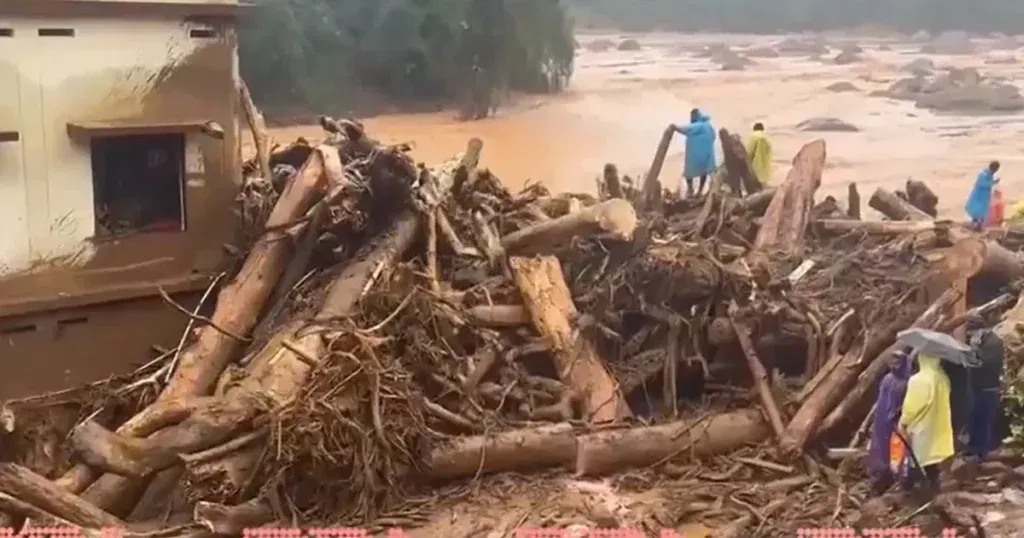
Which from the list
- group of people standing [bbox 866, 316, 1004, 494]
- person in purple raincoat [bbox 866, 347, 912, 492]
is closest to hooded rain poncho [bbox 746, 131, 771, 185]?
group of people standing [bbox 866, 316, 1004, 494]

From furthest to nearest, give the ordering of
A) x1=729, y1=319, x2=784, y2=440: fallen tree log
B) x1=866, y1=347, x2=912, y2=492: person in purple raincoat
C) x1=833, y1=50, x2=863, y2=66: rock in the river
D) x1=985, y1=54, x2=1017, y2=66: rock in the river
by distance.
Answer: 1. x1=833, y1=50, x2=863, y2=66: rock in the river
2. x1=985, y1=54, x2=1017, y2=66: rock in the river
3. x1=729, y1=319, x2=784, y2=440: fallen tree log
4. x1=866, y1=347, x2=912, y2=492: person in purple raincoat

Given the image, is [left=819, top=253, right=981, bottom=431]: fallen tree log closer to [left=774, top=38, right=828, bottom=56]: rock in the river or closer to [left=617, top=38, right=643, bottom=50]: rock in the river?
[left=774, top=38, right=828, bottom=56]: rock in the river

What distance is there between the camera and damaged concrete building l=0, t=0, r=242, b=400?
205 inches

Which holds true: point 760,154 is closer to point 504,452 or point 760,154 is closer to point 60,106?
point 504,452

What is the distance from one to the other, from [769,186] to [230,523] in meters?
5.19

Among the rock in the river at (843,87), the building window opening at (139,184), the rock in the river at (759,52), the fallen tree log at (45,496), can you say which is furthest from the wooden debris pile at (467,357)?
the rock in the river at (759,52)

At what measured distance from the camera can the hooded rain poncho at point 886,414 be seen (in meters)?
4.62

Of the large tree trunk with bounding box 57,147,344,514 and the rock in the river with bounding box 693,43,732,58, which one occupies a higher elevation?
the rock in the river with bounding box 693,43,732,58

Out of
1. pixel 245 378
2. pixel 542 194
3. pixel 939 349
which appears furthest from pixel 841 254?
pixel 245 378

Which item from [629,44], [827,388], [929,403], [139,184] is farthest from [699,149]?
[139,184]

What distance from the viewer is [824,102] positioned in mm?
9148

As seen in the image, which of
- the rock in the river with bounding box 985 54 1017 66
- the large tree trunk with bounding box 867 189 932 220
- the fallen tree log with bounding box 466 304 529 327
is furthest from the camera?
the rock in the river with bounding box 985 54 1017 66

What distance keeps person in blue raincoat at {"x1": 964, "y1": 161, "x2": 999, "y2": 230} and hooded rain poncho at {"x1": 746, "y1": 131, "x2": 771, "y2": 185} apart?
60.2 inches

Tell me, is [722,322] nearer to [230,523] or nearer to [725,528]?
[725,528]
